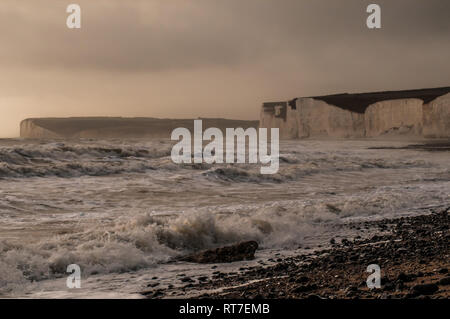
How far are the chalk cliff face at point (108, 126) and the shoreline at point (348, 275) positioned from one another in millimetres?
165354

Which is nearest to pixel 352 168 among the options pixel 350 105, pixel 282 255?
pixel 282 255

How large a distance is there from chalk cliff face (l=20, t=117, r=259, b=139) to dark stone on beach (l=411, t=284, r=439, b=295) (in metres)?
168

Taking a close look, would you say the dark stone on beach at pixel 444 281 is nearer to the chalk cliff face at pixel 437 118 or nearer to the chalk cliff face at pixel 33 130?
the chalk cliff face at pixel 437 118

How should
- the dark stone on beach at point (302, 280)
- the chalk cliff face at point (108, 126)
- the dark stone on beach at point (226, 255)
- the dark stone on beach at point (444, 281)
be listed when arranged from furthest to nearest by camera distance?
the chalk cliff face at point (108, 126)
the dark stone on beach at point (226, 255)
the dark stone on beach at point (302, 280)
the dark stone on beach at point (444, 281)

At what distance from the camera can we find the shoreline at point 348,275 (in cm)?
470

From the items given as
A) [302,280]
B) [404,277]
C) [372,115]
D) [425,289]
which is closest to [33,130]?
[372,115]

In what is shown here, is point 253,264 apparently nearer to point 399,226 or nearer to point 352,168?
point 399,226

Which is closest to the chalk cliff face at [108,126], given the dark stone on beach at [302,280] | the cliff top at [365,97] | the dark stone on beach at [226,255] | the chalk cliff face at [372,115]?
the chalk cliff face at [372,115]

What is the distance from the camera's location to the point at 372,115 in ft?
254

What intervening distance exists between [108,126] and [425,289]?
613 ft

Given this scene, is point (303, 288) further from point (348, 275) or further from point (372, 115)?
point (372, 115)

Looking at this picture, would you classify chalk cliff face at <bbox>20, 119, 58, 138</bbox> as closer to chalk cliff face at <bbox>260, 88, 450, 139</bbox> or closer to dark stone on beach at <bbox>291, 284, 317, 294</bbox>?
chalk cliff face at <bbox>260, 88, 450, 139</bbox>

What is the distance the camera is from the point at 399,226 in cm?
941
